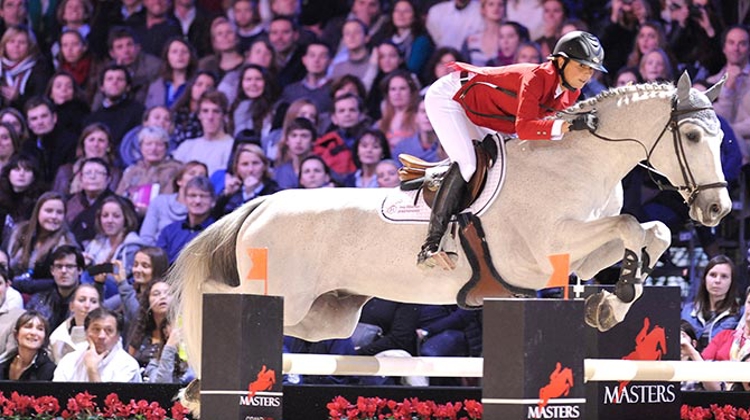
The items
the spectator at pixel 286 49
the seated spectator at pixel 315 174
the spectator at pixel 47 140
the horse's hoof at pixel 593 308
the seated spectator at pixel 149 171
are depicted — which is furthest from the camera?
the spectator at pixel 47 140

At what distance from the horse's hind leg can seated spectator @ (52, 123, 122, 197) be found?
4471mm

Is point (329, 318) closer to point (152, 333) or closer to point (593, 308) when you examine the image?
point (593, 308)

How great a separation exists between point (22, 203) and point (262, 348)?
5.83m

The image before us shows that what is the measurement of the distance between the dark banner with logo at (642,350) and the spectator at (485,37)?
4.20 meters

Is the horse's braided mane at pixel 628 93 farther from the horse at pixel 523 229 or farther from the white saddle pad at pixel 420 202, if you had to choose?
the white saddle pad at pixel 420 202

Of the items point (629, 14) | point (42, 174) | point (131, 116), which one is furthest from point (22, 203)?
point (629, 14)

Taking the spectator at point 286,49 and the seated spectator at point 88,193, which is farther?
the spectator at point 286,49

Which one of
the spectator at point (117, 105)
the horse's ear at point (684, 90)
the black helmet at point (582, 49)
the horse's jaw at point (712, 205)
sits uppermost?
the spectator at point (117, 105)

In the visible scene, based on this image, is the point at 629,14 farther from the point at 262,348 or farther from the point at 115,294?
the point at 262,348

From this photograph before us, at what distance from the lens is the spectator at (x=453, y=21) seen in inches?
411

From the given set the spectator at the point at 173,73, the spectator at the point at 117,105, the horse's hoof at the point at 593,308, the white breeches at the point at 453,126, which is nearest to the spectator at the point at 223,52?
the spectator at the point at 173,73

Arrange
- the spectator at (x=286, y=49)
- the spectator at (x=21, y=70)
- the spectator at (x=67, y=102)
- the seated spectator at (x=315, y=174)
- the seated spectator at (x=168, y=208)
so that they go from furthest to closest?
the spectator at (x=21, y=70), the spectator at (x=67, y=102), the spectator at (x=286, y=49), the seated spectator at (x=168, y=208), the seated spectator at (x=315, y=174)

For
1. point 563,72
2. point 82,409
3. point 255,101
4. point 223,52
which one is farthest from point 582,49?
point 223,52

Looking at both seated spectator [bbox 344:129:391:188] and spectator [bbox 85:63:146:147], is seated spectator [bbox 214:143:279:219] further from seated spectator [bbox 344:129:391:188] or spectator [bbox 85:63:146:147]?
spectator [bbox 85:63:146:147]
